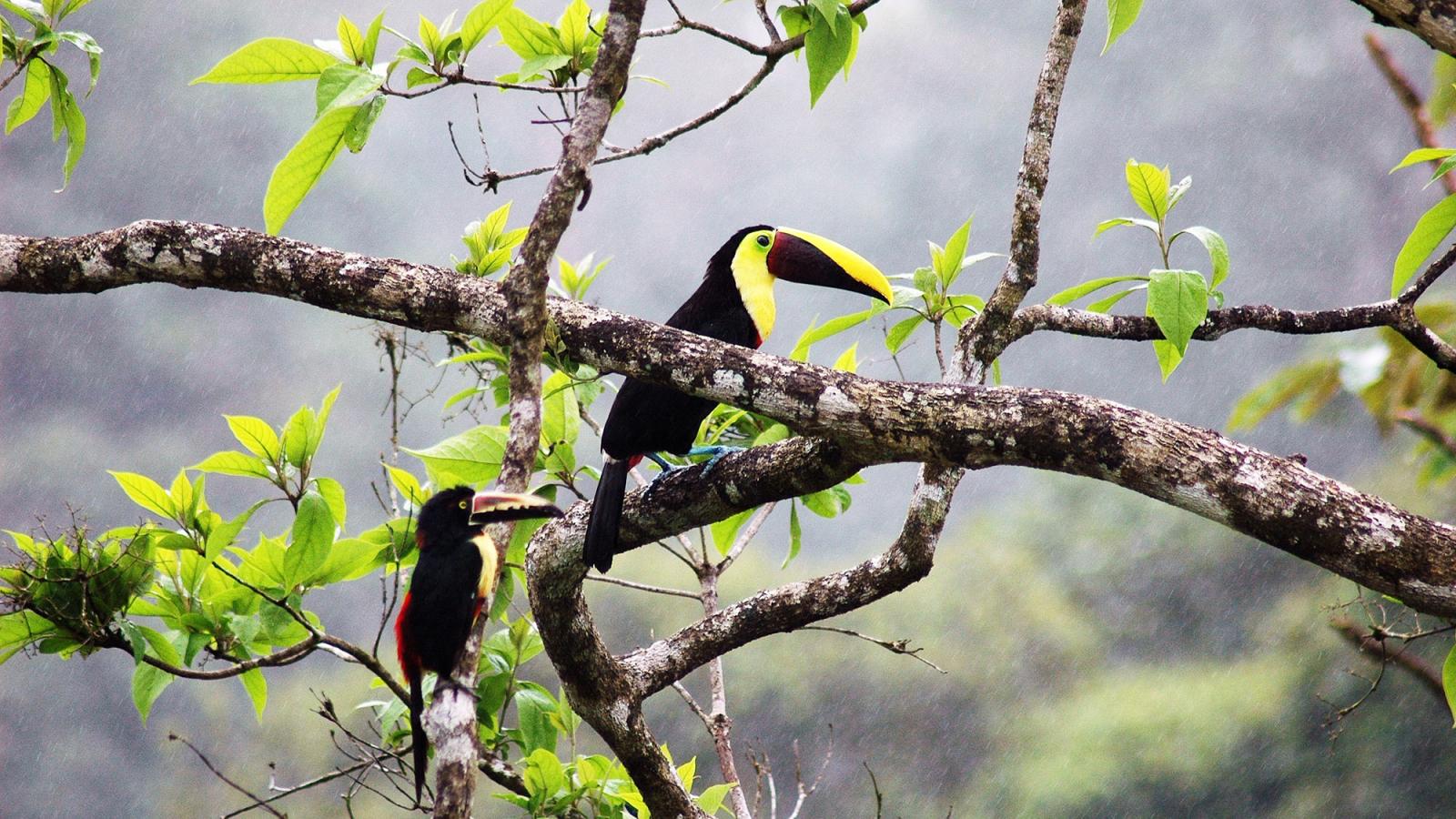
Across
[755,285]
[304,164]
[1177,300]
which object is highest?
[755,285]

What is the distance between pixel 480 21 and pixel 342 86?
22 cm

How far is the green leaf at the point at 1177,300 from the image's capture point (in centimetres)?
168

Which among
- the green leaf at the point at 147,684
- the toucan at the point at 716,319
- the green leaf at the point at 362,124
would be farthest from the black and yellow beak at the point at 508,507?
the green leaf at the point at 147,684

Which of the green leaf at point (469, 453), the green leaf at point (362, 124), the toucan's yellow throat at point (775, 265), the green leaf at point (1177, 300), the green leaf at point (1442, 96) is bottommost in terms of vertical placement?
the green leaf at point (469, 453)

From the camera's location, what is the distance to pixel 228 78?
1.67m

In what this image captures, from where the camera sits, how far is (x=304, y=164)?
5.46ft

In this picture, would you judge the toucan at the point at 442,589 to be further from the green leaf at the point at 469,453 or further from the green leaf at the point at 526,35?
the green leaf at the point at 526,35

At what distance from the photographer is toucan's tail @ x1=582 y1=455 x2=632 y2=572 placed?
1.86 meters

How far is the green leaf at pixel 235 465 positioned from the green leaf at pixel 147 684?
14.2 inches

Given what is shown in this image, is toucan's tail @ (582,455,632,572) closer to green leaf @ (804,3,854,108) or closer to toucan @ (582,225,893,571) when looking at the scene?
toucan @ (582,225,893,571)

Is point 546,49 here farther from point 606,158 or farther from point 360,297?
point 360,297

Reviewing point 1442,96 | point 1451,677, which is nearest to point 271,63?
point 1451,677

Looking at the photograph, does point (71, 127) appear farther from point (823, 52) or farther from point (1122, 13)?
point (1122, 13)

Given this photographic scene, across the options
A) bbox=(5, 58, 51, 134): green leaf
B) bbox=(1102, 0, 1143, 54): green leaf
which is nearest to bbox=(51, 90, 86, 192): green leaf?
bbox=(5, 58, 51, 134): green leaf
